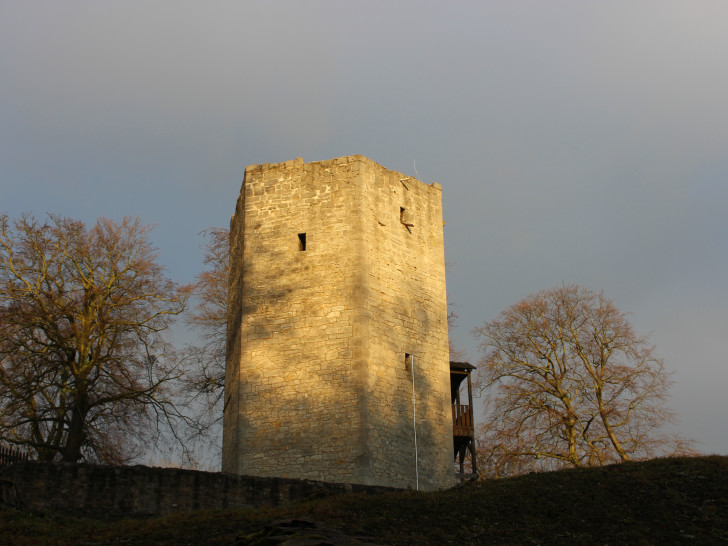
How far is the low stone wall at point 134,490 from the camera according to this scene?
14750 mm

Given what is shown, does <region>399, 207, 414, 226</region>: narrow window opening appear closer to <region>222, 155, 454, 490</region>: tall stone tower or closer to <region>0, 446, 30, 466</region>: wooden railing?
<region>222, 155, 454, 490</region>: tall stone tower

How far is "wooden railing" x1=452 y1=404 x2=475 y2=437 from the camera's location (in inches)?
926

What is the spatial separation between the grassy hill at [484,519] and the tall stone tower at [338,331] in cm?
418

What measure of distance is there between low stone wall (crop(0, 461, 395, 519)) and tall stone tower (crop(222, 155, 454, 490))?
3018mm

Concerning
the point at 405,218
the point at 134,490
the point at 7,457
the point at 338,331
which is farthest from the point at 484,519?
the point at 405,218

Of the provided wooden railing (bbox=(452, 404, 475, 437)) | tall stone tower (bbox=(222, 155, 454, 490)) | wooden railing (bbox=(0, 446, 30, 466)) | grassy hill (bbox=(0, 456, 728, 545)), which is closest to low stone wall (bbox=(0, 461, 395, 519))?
grassy hill (bbox=(0, 456, 728, 545))

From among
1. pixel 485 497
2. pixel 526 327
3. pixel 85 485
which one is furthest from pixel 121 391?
pixel 526 327

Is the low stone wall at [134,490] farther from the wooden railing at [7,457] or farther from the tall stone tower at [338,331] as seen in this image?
the tall stone tower at [338,331]

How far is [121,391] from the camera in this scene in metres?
21.2

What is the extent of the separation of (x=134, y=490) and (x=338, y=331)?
21.1 feet

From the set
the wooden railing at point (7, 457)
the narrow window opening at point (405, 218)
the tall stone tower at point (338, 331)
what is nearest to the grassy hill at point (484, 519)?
the wooden railing at point (7, 457)

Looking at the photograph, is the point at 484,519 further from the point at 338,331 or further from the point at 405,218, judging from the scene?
the point at 405,218

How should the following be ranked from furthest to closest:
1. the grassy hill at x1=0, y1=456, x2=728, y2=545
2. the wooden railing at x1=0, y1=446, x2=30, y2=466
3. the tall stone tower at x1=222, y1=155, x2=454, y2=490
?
the tall stone tower at x1=222, y1=155, x2=454, y2=490, the wooden railing at x1=0, y1=446, x2=30, y2=466, the grassy hill at x1=0, y1=456, x2=728, y2=545

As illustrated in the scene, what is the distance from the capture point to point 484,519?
44.9ft
